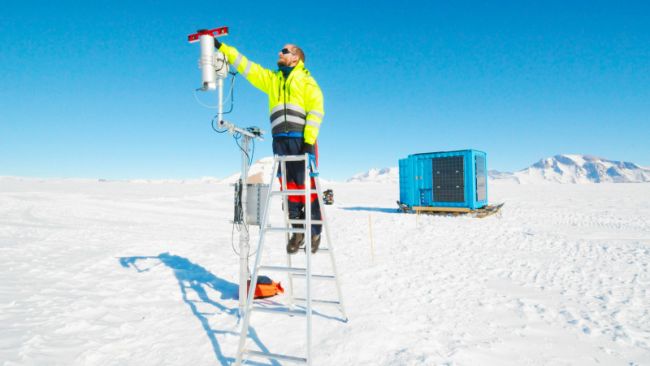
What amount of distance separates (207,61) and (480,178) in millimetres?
15041

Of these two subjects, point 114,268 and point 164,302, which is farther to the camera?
point 114,268

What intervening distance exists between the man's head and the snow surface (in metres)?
3.25

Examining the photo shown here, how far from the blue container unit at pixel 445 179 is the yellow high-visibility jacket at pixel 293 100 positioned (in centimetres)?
1338

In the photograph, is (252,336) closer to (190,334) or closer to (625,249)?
(190,334)

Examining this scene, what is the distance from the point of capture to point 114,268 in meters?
7.09

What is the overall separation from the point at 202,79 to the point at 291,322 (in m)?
3.29

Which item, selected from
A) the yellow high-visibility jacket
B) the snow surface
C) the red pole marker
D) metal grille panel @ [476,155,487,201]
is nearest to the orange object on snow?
the snow surface

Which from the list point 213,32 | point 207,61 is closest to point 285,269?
point 207,61

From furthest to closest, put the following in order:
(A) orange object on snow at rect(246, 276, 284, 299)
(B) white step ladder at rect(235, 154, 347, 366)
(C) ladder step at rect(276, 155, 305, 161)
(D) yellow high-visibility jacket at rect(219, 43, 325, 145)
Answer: (A) orange object on snow at rect(246, 276, 284, 299), (D) yellow high-visibility jacket at rect(219, 43, 325, 145), (C) ladder step at rect(276, 155, 305, 161), (B) white step ladder at rect(235, 154, 347, 366)

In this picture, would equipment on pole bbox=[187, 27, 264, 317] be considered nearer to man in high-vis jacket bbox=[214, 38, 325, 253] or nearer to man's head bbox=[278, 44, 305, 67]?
man in high-vis jacket bbox=[214, 38, 325, 253]

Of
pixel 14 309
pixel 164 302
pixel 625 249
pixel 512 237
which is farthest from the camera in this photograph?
pixel 512 237

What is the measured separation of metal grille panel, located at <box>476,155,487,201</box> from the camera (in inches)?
618

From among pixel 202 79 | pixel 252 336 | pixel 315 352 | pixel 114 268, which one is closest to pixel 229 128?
pixel 202 79

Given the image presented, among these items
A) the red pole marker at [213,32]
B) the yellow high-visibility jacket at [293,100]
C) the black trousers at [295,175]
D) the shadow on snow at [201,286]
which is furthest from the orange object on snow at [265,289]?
the red pole marker at [213,32]
